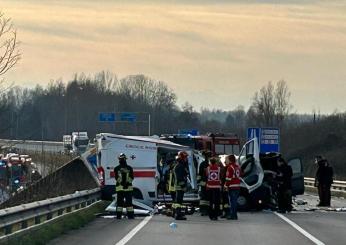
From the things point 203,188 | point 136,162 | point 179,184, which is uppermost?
point 136,162

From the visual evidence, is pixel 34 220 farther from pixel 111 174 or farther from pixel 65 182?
pixel 65 182

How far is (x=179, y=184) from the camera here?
76.4 ft

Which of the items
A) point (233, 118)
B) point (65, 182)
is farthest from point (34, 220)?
point (233, 118)

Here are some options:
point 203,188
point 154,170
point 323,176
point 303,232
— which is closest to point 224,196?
point 203,188

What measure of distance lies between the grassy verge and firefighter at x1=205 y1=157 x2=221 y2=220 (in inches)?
123

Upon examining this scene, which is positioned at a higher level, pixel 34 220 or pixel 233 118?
pixel 233 118

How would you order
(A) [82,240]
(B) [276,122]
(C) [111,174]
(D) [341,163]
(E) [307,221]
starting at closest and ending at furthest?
1. (A) [82,240]
2. (E) [307,221]
3. (C) [111,174]
4. (D) [341,163]
5. (B) [276,122]

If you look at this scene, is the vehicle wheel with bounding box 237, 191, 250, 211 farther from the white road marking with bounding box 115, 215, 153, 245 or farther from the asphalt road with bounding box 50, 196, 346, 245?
the white road marking with bounding box 115, 215, 153, 245

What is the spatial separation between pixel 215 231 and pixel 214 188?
3.78 meters

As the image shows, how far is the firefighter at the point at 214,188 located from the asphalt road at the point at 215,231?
341mm

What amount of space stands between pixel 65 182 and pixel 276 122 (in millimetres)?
69010

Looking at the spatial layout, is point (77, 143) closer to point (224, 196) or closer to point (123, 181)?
point (224, 196)

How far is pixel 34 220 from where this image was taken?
682 inches

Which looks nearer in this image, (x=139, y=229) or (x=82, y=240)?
(x=82, y=240)
